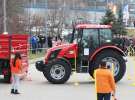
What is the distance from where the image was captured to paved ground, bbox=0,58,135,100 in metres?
19.2

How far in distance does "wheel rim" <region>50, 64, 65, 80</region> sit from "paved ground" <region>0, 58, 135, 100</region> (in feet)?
1.34

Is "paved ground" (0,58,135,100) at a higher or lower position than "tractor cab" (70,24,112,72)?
lower

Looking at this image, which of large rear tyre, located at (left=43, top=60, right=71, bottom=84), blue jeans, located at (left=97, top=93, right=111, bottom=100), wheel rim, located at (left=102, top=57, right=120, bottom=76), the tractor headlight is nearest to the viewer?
blue jeans, located at (left=97, top=93, right=111, bottom=100)

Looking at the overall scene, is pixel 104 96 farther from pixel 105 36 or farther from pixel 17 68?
pixel 105 36

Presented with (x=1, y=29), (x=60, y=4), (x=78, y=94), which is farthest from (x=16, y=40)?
(x=60, y=4)

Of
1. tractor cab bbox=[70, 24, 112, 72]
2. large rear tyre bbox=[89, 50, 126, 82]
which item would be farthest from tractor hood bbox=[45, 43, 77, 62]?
large rear tyre bbox=[89, 50, 126, 82]

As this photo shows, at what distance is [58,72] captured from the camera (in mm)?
23859

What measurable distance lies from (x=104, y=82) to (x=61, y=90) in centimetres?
789

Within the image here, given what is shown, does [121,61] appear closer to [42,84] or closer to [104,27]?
[104,27]

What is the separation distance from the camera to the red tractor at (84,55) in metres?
23.8

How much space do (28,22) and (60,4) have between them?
60.7 feet

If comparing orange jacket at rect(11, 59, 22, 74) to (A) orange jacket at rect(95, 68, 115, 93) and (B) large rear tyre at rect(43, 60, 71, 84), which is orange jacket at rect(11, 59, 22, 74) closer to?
(B) large rear tyre at rect(43, 60, 71, 84)

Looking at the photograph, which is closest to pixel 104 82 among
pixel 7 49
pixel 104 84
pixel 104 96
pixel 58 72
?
pixel 104 84

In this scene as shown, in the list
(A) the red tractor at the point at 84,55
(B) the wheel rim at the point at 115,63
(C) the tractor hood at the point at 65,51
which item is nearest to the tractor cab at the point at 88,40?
(A) the red tractor at the point at 84,55
